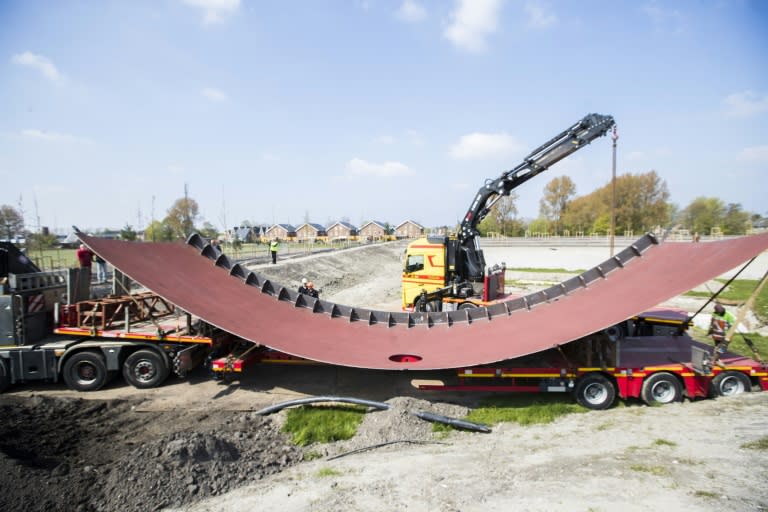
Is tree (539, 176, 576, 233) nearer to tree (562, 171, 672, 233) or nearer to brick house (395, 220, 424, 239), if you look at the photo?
tree (562, 171, 672, 233)

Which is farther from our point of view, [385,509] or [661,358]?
[661,358]

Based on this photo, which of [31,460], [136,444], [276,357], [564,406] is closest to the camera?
[31,460]

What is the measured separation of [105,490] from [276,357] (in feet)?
14.0

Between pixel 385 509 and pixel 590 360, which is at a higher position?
pixel 590 360

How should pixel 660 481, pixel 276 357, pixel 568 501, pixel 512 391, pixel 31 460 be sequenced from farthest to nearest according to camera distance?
pixel 276 357, pixel 512 391, pixel 31 460, pixel 660 481, pixel 568 501

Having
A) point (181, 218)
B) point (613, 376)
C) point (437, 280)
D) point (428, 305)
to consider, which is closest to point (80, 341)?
point (428, 305)

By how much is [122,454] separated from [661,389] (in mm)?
9956

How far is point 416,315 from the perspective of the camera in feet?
34.4

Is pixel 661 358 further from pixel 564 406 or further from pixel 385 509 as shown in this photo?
pixel 385 509

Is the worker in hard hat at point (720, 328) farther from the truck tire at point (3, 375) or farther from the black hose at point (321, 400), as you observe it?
the truck tire at point (3, 375)

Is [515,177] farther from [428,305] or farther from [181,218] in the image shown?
[181,218]

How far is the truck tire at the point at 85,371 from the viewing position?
894cm

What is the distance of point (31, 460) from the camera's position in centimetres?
602

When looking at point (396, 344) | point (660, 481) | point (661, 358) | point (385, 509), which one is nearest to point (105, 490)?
point (385, 509)
